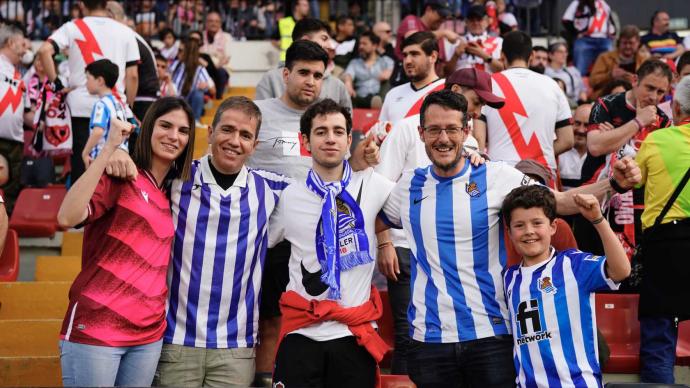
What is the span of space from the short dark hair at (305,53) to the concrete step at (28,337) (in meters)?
1.97

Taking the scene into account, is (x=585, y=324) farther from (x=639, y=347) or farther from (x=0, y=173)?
(x=0, y=173)

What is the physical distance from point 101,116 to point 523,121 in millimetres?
2918

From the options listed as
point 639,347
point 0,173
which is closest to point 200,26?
point 0,173

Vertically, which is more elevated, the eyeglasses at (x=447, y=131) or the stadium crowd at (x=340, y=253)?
the eyeglasses at (x=447, y=131)

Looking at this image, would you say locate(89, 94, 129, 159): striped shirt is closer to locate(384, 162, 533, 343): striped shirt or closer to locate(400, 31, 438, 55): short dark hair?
locate(400, 31, 438, 55): short dark hair

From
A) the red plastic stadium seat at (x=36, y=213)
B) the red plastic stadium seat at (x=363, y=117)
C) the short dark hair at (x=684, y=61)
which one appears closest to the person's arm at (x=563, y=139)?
the short dark hair at (x=684, y=61)

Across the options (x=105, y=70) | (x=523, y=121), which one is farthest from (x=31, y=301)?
(x=523, y=121)

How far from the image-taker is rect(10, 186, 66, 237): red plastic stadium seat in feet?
24.8

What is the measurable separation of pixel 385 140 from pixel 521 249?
130 centimetres

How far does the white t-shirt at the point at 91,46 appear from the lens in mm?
7719

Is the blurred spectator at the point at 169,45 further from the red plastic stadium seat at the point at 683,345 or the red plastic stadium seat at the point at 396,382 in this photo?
the red plastic stadium seat at the point at 396,382

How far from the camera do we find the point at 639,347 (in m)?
5.09

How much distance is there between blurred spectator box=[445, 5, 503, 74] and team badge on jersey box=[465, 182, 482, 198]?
455 centimetres

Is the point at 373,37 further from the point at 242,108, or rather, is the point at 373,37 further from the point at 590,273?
the point at 590,273
